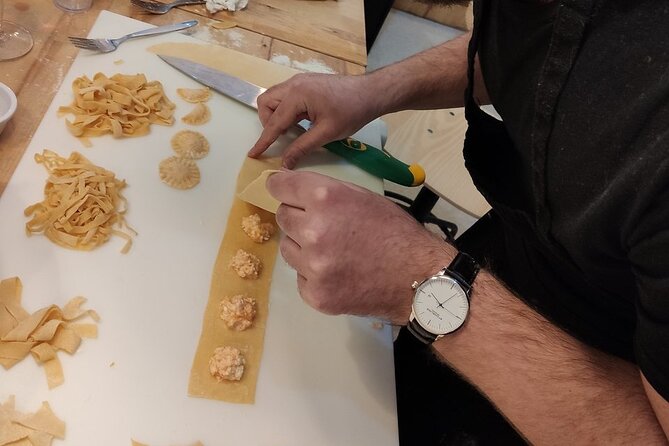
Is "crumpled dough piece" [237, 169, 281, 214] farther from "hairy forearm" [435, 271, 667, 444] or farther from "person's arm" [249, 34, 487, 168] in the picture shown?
"hairy forearm" [435, 271, 667, 444]

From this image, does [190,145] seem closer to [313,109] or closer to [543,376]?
[313,109]

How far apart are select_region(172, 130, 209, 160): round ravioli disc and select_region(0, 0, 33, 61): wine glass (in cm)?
30

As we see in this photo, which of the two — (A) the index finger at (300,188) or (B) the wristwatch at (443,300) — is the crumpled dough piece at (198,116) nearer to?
(A) the index finger at (300,188)

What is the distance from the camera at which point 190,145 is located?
934mm

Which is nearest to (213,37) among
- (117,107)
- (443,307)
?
(117,107)

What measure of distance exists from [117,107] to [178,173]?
0.15 metres

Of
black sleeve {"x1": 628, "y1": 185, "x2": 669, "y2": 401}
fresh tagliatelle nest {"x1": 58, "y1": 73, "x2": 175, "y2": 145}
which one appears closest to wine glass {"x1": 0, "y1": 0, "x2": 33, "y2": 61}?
fresh tagliatelle nest {"x1": 58, "y1": 73, "x2": 175, "y2": 145}

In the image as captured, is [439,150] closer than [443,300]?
No

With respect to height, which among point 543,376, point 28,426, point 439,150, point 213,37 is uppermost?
point 543,376

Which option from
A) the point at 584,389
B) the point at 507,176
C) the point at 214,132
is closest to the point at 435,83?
the point at 507,176

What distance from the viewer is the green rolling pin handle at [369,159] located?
39.9 inches

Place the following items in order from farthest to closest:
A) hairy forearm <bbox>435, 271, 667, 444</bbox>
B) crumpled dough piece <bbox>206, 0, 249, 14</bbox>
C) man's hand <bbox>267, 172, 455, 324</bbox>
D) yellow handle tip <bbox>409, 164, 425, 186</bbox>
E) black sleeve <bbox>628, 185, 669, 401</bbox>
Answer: crumpled dough piece <bbox>206, 0, 249, 14</bbox> → yellow handle tip <bbox>409, 164, 425, 186</bbox> → man's hand <bbox>267, 172, 455, 324</bbox> → hairy forearm <bbox>435, 271, 667, 444</bbox> → black sleeve <bbox>628, 185, 669, 401</bbox>

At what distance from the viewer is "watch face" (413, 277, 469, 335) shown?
2.23 ft

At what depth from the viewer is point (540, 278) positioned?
0.80m
